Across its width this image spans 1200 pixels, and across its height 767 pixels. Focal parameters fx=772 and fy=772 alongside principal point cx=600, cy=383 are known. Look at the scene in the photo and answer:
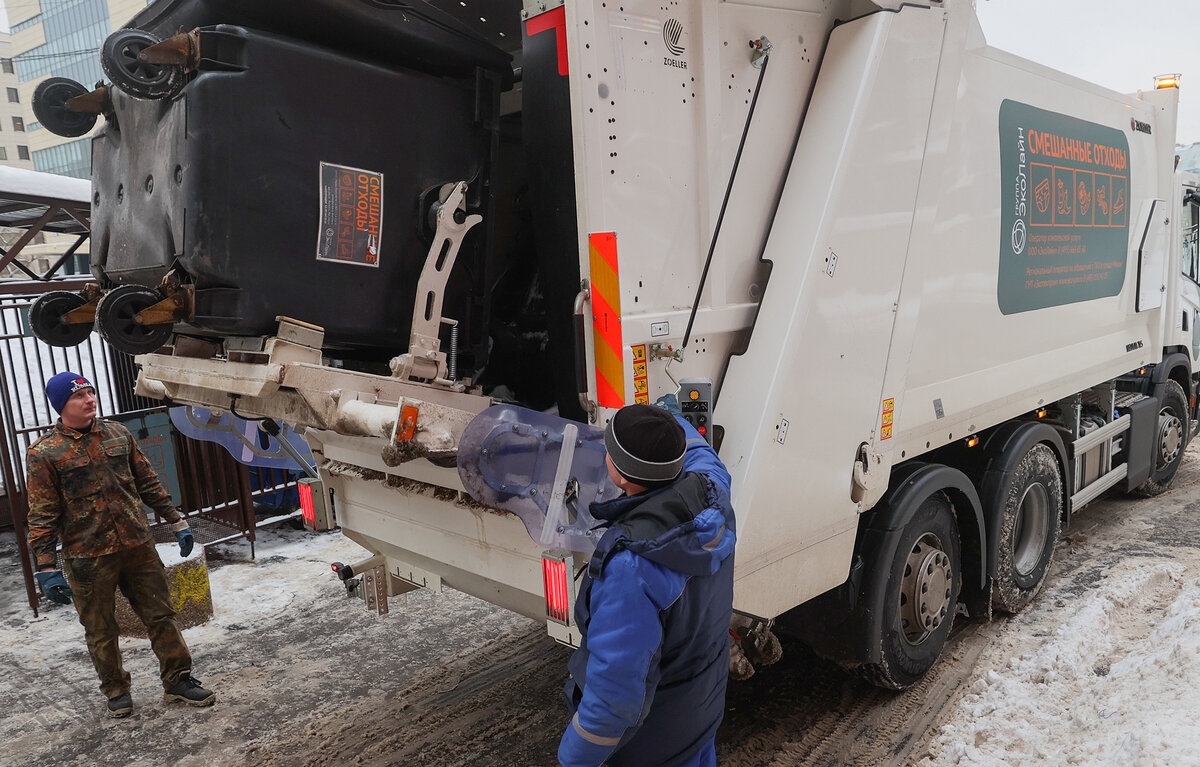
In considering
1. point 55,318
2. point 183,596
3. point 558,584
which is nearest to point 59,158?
point 183,596

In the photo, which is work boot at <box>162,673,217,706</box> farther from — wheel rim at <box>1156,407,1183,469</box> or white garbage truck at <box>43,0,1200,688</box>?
wheel rim at <box>1156,407,1183,469</box>

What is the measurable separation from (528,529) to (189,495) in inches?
199

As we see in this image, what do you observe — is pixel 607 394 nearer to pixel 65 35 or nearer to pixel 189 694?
pixel 189 694

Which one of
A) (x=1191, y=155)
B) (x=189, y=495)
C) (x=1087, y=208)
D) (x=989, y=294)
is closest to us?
(x=989, y=294)

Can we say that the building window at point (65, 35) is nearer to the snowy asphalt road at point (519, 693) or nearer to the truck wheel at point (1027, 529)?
the snowy asphalt road at point (519, 693)

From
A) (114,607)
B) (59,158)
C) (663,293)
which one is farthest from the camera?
(59,158)

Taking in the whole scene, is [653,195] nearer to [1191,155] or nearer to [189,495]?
[189,495]

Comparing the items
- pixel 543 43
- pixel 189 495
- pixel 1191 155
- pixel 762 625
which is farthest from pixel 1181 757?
pixel 1191 155

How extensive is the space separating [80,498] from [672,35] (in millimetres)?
3524

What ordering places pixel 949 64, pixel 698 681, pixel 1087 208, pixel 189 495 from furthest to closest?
pixel 189 495
pixel 1087 208
pixel 949 64
pixel 698 681

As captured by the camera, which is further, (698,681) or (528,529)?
(528,529)

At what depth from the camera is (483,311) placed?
2.74 meters

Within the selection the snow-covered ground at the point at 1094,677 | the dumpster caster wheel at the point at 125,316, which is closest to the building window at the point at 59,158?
the dumpster caster wheel at the point at 125,316

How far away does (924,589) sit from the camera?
133 inches
